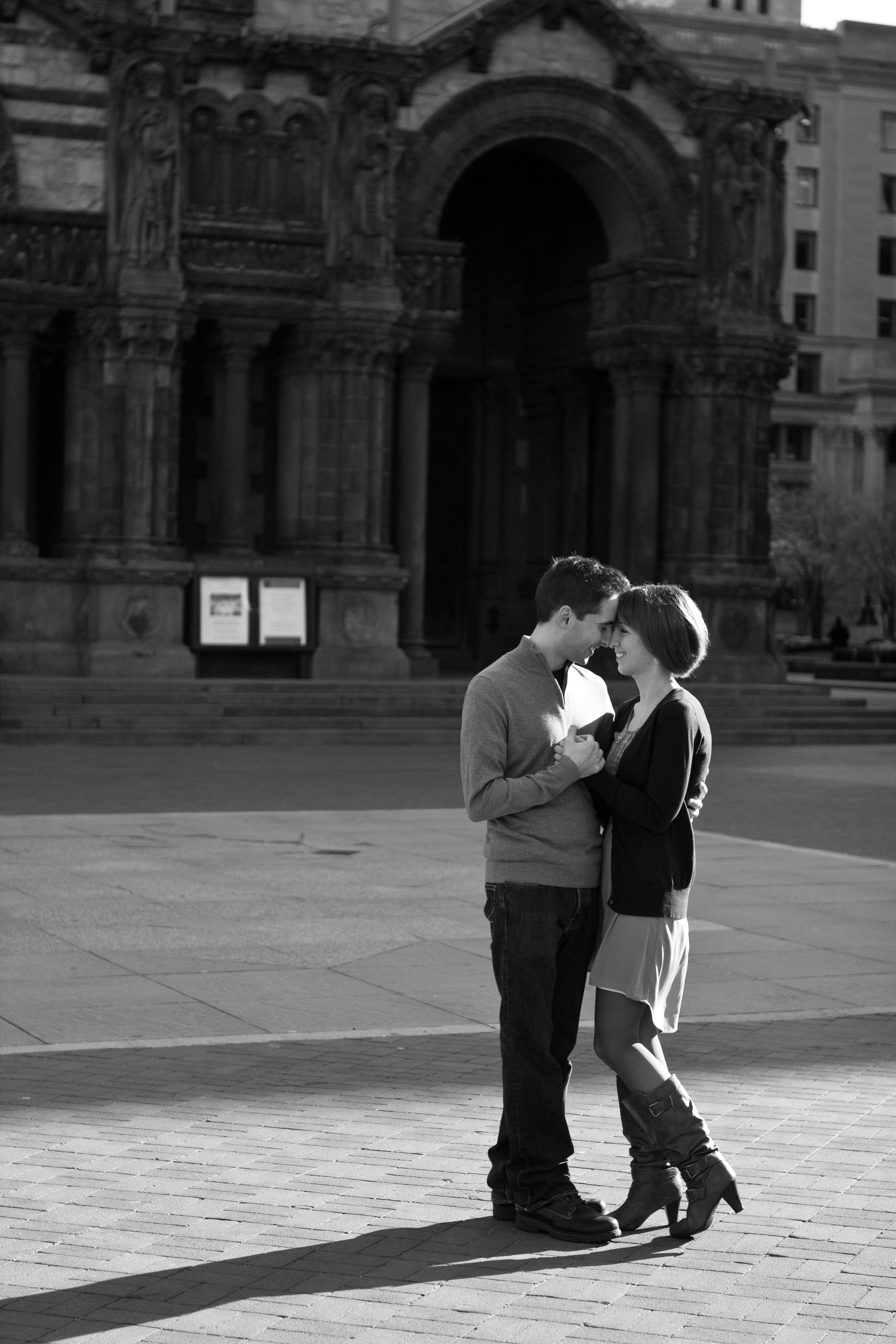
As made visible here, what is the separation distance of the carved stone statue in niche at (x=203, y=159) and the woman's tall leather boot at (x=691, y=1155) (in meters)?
28.4

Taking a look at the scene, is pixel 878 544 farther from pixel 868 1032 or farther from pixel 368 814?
pixel 868 1032

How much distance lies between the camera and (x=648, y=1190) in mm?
6656

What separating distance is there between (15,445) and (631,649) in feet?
91.5

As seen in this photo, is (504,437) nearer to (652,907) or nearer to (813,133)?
(652,907)

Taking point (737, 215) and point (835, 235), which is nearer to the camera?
point (737, 215)

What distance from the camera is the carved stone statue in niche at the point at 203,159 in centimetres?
3341

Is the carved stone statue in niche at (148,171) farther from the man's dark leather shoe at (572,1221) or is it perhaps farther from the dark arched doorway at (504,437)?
the man's dark leather shoe at (572,1221)

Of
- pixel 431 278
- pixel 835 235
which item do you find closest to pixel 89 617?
pixel 431 278

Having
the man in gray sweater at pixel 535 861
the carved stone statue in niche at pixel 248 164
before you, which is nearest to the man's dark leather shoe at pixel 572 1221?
the man in gray sweater at pixel 535 861

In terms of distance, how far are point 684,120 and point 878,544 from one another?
3957 cm

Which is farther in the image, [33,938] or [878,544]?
[878,544]

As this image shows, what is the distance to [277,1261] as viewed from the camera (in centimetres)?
635

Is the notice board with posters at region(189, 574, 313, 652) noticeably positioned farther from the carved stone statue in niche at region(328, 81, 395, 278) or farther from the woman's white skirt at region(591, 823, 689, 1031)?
the woman's white skirt at region(591, 823, 689, 1031)

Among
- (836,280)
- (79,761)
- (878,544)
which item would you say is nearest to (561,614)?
(79,761)
